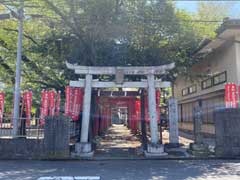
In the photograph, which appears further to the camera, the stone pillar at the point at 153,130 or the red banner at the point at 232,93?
the red banner at the point at 232,93

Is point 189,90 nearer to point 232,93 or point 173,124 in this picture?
point 173,124

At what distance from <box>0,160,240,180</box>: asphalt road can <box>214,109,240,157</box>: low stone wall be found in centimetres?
80

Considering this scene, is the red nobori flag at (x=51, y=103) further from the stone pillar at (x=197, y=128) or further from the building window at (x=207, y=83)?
the building window at (x=207, y=83)

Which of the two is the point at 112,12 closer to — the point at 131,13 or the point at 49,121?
the point at 131,13

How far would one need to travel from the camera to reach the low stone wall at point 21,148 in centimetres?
1107

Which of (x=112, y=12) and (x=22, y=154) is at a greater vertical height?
(x=112, y=12)

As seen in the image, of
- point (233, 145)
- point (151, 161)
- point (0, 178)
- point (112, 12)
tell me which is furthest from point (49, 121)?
point (233, 145)

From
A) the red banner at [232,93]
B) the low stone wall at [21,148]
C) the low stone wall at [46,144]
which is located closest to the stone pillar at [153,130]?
the low stone wall at [46,144]

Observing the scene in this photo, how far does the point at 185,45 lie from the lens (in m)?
16.0

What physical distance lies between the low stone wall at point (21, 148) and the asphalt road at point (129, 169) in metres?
0.75

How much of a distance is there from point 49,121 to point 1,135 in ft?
8.16

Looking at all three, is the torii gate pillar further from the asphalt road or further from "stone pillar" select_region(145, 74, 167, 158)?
"stone pillar" select_region(145, 74, 167, 158)

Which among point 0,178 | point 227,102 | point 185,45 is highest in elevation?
point 185,45

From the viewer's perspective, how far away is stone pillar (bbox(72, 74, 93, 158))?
11.5 m
